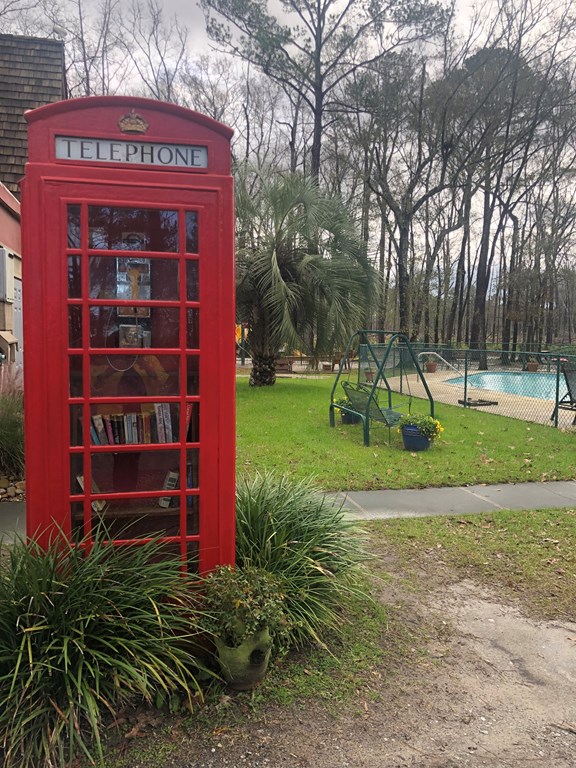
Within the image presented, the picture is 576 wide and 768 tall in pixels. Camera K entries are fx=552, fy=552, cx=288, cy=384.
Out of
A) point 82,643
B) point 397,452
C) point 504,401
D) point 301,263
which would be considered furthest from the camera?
point 504,401

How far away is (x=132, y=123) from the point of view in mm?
2508

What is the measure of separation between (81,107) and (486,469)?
659 cm

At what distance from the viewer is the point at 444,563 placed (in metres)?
4.40

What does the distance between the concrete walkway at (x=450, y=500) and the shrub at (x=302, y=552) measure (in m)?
1.71

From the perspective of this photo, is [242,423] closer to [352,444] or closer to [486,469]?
[352,444]

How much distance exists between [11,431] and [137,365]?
398cm

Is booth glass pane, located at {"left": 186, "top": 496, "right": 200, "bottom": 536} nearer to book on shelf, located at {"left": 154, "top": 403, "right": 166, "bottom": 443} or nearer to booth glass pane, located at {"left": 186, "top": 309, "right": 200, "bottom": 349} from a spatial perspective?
book on shelf, located at {"left": 154, "top": 403, "right": 166, "bottom": 443}

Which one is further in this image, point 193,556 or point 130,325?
point 193,556

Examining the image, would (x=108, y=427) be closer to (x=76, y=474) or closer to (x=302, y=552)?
(x=76, y=474)

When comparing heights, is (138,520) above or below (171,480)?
below

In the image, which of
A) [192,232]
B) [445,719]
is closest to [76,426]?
[192,232]

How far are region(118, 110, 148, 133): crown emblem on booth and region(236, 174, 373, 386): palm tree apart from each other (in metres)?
11.9

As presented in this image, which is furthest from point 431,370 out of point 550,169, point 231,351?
point 231,351

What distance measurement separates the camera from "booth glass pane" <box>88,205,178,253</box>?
255 cm
